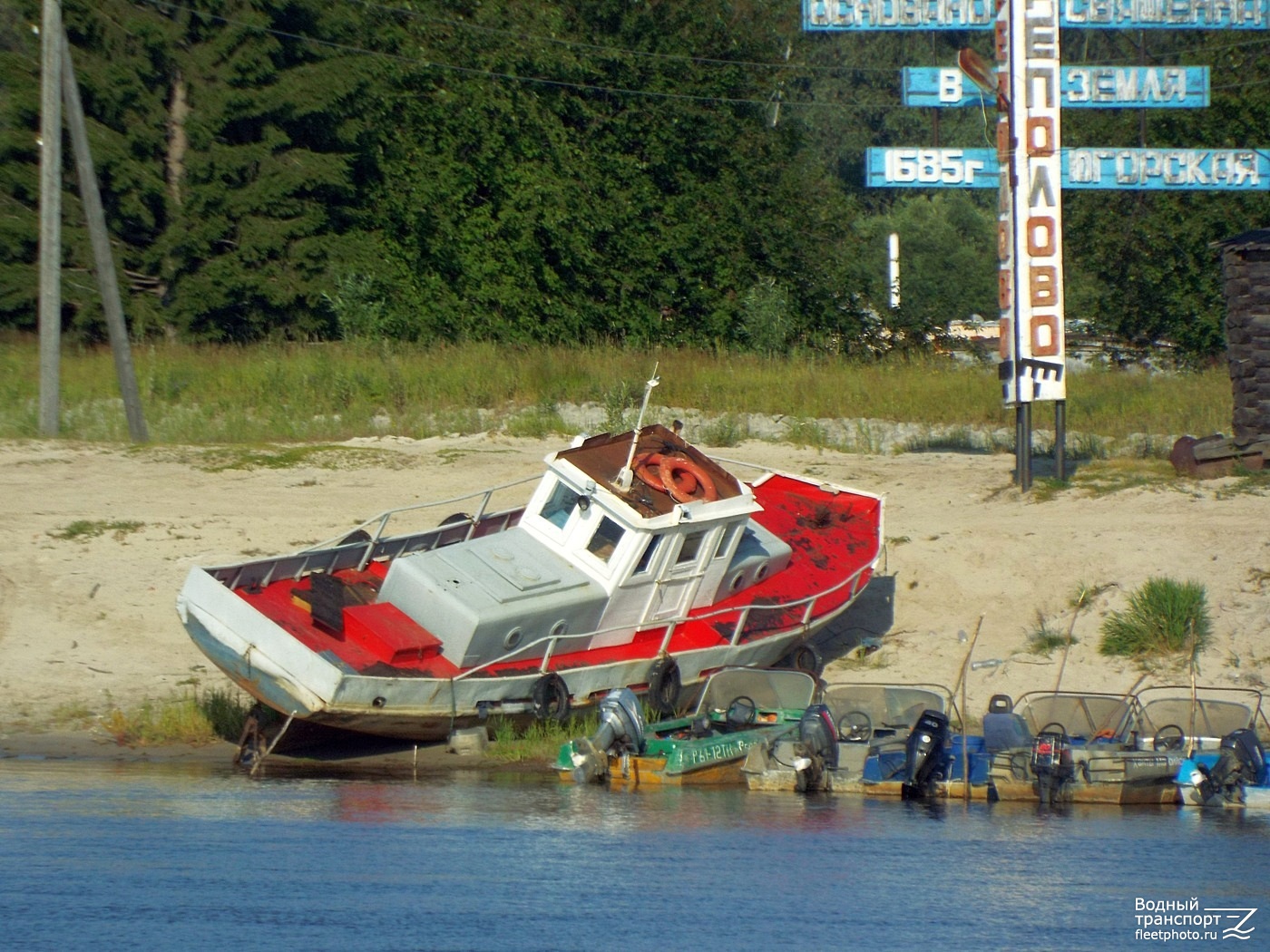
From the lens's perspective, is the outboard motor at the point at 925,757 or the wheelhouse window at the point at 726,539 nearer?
the outboard motor at the point at 925,757

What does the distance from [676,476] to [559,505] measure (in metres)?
1.14

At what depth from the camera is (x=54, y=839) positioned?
1111 centimetres

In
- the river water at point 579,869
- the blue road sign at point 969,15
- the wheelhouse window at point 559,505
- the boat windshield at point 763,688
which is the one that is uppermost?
the blue road sign at point 969,15

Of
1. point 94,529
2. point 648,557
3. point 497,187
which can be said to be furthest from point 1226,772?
point 497,187

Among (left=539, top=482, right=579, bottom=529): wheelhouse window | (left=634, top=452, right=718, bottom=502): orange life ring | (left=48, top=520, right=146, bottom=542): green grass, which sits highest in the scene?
(left=634, top=452, right=718, bottom=502): orange life ring

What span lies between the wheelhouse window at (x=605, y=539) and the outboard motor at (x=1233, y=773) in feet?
17.3

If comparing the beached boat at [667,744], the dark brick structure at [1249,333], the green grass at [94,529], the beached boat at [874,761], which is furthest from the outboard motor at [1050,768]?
the green grass at [94,529]

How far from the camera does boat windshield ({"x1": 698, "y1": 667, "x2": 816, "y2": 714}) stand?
14.4 m

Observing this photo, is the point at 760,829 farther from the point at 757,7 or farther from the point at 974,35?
the point at 974,35

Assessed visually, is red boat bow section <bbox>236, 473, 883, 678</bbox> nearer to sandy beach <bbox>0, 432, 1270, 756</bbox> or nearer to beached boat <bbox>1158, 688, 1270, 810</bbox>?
sandy beach <bbox>0, 432, 1270, 756</bbox>

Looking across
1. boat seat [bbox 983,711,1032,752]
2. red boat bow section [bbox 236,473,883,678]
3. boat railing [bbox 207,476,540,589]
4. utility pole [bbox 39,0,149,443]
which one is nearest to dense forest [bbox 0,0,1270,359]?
utility pole [bbox 39,0,149,443]

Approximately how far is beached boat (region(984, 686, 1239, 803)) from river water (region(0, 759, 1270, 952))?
236 mm

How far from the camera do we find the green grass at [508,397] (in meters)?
23.5

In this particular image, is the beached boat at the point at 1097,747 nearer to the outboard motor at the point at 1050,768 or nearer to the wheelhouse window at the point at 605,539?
the outboard motor at the point at 1050,768
